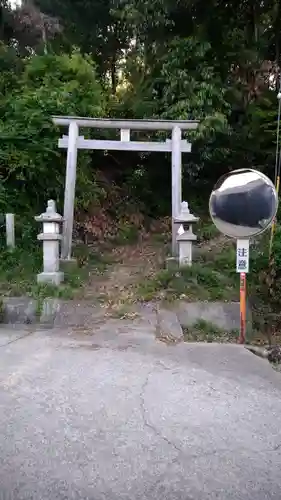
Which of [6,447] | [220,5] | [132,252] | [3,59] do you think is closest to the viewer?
[6,447]

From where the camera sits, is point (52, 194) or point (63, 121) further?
point (52, 194)

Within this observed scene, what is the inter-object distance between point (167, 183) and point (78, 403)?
383 inches

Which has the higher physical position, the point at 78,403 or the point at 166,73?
the point at 166,73

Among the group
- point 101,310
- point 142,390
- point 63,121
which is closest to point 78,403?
point 142,390

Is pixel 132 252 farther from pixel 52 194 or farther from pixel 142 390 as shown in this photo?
pixel 142 390

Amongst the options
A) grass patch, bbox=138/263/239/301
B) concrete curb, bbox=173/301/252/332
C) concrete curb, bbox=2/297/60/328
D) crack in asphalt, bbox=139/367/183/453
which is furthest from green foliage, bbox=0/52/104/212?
crack in asphalt, bbox=139/367/183/453

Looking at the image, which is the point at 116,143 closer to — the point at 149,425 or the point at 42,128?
the point at 42,128

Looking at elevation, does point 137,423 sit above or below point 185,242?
below

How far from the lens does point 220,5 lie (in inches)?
443

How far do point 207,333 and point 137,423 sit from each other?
267 centimetres

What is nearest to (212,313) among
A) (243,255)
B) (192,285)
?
(192,285)

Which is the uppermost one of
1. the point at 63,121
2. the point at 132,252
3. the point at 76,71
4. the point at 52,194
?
the point at 76,71

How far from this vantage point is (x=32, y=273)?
7.36 metres

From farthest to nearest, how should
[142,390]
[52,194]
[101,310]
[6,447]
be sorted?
1. [52,194]
2. [101,310]
3. [142,390]
4. [6,447]
